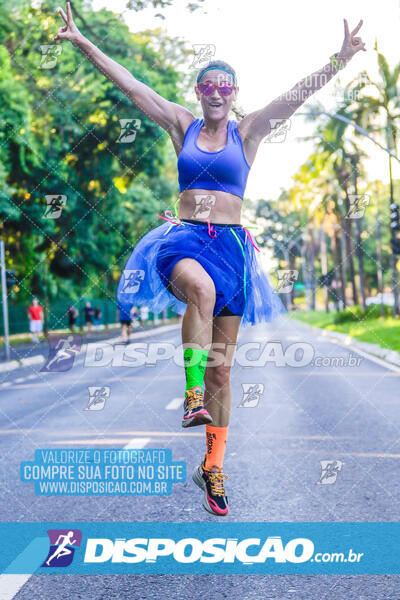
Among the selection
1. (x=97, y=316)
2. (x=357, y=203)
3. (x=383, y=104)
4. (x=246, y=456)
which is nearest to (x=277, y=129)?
(x=357, y=203)

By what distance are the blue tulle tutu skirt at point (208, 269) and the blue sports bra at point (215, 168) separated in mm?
140

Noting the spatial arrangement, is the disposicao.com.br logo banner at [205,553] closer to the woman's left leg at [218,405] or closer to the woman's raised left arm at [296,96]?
the woman's left leg at [218,405]

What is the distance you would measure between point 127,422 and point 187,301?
7.28 m

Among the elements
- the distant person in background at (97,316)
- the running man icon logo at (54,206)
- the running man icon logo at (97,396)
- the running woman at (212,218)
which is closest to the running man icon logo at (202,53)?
the running woman at (212,218)

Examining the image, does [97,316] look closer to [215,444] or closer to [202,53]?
[202,53]

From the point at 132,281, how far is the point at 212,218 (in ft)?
1.57

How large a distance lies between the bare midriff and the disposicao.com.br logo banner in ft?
5.67

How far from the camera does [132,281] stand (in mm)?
3096

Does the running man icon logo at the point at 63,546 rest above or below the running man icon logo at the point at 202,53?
below

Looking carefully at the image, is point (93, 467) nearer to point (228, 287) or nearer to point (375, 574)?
point (375, 574)

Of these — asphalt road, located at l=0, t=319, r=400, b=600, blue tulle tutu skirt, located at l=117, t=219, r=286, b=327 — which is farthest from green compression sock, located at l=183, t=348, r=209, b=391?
asphalt road, located at l=0, t=319, r=400, b=600

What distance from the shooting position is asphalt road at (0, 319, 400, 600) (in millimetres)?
3805

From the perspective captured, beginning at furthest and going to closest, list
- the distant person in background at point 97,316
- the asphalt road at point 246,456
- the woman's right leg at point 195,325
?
1. the distant person in background at point 97,316
2. the asphalt road at point 246,456
3. the woman's right leg at point 195,325

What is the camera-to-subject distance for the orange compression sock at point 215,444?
300cm
